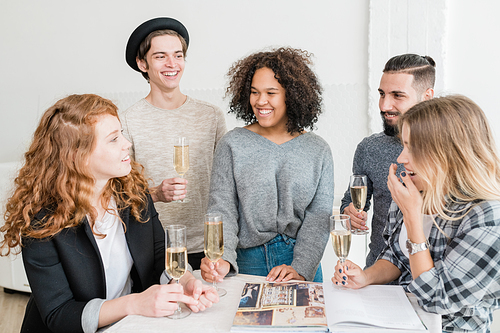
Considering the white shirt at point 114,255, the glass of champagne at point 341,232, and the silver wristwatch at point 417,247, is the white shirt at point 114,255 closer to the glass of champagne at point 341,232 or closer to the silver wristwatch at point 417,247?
the glass of champagne at point 341,232

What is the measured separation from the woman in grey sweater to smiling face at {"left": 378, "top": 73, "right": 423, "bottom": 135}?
339mm

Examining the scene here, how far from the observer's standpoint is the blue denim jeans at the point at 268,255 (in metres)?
1.87

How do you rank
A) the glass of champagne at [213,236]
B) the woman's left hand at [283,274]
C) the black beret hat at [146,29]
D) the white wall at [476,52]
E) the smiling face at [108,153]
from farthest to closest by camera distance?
the white wall at [476,52] < the black beret hat at [146,29] < the woman's left hand at [283,274] < the smiling face at [108,153] < the glass of champagne at [213,236]

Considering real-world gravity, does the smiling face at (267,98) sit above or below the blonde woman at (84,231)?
above

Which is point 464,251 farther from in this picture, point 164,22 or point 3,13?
point 3,13

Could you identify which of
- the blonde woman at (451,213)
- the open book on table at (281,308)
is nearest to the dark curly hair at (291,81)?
the blonde woman at (451,213)

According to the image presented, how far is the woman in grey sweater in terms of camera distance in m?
1.85

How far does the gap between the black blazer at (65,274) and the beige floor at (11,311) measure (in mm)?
1964

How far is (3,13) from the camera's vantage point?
4461mm

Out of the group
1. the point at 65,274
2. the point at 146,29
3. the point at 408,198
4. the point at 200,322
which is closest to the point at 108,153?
the point at 65,274

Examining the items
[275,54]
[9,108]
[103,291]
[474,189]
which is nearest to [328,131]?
[275,54]

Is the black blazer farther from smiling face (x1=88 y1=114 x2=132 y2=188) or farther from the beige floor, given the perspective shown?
the beige floor

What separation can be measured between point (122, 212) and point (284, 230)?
2.25ft

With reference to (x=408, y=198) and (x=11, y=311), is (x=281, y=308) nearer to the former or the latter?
(x=408, y=198)
